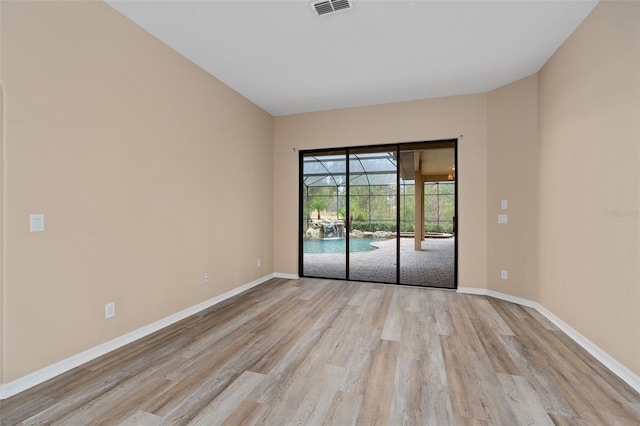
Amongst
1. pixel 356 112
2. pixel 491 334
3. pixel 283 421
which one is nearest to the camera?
pixel 283 421

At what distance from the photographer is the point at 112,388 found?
199 centimetres

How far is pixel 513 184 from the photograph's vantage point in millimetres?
3965

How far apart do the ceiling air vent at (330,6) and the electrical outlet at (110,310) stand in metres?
3.17

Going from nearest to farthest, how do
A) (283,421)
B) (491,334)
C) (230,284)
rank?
(283,421), (491,334), (230,284)

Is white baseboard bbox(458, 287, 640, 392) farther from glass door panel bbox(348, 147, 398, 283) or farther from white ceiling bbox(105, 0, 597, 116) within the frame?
white ceiling bbox(105, 0, 597, 116)

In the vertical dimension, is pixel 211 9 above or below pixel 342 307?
above

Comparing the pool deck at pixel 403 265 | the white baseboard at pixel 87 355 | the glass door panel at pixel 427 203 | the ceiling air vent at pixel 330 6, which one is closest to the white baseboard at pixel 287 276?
the pool deck at pixel 403 265

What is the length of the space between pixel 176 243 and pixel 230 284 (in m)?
1.19

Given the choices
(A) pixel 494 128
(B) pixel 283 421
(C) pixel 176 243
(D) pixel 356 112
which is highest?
(D) pixel 356 112

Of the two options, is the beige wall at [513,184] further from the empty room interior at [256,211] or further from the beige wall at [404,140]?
the beige wall at [404,140]

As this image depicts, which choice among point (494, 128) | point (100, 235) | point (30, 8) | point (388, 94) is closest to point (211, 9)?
point (30, 8)

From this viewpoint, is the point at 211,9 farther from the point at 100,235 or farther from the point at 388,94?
the point at 388,94

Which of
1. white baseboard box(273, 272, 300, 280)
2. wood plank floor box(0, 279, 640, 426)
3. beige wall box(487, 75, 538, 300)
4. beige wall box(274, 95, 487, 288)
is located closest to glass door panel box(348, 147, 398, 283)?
beige wall box(274, 95, 487, 288)

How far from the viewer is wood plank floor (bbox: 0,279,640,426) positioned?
1735 millimetres
